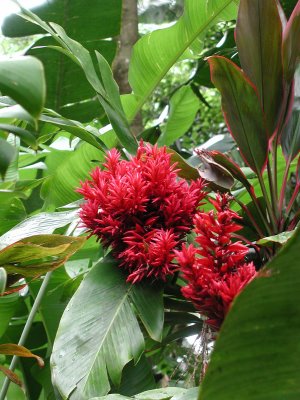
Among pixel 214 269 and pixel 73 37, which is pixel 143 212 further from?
pixel 73 37

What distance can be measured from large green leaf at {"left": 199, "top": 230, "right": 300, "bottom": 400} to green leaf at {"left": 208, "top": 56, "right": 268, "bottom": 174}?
A: 42 cm

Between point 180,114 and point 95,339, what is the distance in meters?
0.82

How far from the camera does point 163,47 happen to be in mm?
1495

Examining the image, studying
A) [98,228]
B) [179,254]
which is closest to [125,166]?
[98,228]

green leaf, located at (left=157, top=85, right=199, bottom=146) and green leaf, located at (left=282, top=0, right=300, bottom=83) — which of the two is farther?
green leaf, located at (left=157, top=85, right=199, bottom=146)

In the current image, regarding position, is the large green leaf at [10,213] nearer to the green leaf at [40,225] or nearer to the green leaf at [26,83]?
the green leaf at [40,225]

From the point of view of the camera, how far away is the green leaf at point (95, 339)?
835mm

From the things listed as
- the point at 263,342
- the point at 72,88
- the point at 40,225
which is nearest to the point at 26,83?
the point at 263,342

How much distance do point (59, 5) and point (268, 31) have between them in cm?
89

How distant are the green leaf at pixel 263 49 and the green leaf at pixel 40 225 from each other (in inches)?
13.7

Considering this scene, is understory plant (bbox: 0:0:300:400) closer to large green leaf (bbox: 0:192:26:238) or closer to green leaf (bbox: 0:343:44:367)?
green leaf (bbox: 0:343:44:367)

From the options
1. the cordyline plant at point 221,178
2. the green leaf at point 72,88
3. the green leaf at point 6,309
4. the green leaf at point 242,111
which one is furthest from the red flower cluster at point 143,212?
the green leaf at point 72,88

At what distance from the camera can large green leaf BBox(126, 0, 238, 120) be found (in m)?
1.48

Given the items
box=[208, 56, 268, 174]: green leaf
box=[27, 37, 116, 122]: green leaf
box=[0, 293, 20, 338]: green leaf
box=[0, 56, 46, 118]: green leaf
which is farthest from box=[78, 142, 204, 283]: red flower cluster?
box=[27, 37, 116, 122]: green leaf
